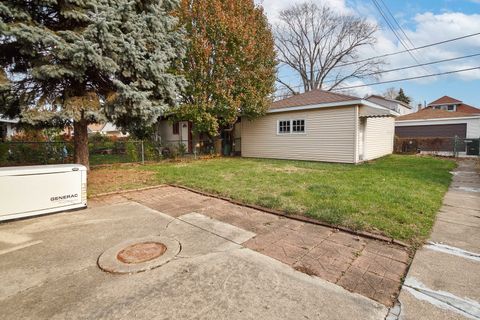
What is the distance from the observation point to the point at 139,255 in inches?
117

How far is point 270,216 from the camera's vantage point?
436 cm

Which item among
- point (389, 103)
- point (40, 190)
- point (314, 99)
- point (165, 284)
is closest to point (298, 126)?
point (314, 99)

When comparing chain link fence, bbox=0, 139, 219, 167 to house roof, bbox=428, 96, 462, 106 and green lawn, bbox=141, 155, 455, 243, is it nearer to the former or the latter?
green lawn, bbox=141, 155, 455, 243

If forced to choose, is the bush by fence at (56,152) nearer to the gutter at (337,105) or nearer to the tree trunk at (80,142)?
the tree trunk at (80,142)

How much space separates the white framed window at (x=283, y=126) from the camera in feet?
43.4

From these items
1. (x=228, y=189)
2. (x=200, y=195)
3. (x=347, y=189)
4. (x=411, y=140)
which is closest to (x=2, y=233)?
(x=200, y=195)

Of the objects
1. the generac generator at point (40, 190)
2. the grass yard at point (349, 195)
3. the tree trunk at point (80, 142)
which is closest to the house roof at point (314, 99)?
the grass yard at point (349, 195)

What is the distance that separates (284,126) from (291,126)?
487 millimetres

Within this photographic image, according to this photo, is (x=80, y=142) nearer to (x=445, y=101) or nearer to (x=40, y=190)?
(x=40, y=190)

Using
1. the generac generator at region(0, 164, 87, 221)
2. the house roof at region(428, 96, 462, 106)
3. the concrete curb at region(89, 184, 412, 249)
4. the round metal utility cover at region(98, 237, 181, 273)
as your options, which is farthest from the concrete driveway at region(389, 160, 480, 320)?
the house roof at region(428, 96, 462, 106)

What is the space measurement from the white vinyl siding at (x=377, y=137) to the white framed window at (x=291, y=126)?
3065 mm

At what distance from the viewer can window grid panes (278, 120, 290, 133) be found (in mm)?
13223

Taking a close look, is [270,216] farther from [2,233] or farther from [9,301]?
[2,233]

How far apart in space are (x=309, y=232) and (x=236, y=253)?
1251 mm
